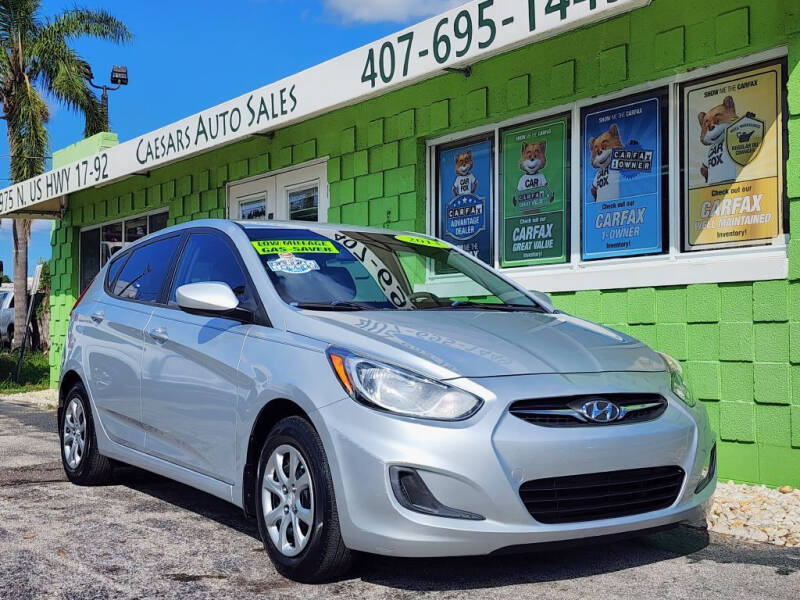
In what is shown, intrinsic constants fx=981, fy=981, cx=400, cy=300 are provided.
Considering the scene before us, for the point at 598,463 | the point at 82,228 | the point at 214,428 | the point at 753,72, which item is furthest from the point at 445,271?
the point at 82,228

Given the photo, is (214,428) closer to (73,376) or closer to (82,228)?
(73,376)

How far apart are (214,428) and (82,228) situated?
1238cm

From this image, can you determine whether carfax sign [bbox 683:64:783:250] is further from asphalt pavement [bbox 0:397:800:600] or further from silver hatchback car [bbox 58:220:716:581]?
asphalt pavement [bbox 0:397:800:600]

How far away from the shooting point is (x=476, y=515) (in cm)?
374

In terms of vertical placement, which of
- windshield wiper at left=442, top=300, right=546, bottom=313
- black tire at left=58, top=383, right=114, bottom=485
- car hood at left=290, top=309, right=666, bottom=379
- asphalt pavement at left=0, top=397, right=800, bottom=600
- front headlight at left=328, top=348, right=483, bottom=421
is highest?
windshield wiper at left=442, top=300, right=546, bottom=313

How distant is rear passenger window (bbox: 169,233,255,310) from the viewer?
496 centimetres

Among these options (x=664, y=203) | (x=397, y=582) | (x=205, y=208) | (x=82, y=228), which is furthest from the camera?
(x=82, y=228)

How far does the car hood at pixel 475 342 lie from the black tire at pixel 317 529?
0.42 m

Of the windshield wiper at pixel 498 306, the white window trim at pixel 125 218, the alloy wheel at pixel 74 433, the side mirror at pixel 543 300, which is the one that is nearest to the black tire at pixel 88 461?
the alloy wheel at pixel 74 433

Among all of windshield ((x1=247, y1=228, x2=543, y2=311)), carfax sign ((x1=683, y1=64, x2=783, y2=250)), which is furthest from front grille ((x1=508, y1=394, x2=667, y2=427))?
carfax sign ((x1=683, y1=64, x2=783, y2=250))

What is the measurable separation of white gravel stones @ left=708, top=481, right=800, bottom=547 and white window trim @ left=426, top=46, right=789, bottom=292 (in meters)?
1.37

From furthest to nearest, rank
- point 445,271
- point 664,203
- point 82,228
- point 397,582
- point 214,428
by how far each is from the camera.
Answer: point 82,228
point 664,203
point 445,271
point 214,428
point 397,582

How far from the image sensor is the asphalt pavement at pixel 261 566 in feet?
13.3

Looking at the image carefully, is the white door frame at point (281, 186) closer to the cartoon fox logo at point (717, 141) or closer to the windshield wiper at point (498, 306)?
the cartoon fox logo at point (717, 141)
